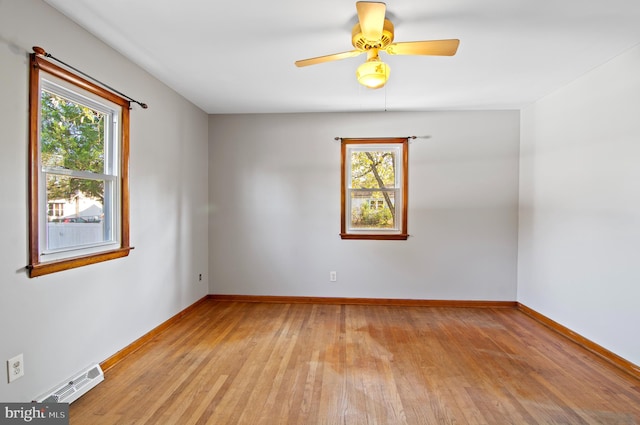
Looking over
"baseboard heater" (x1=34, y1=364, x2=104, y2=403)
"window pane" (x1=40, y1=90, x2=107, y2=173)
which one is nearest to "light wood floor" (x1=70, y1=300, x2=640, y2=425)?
"baseboard heater" (x1=34, y1=364, x2=104, y2=403)

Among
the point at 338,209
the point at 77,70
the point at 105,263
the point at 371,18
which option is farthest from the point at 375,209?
the point at 77,70

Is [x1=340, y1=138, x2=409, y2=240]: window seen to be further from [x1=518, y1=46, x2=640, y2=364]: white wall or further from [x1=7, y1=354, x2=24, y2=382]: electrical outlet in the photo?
[x1=7, y1=354, x2=24, y2=382]: electrical outlet

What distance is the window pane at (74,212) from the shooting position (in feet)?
6.82

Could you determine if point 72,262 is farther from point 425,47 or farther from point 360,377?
point 425,47

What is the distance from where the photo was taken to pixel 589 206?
289 cm

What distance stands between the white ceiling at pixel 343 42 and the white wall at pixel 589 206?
1.10ft

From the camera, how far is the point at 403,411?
6.44 feet

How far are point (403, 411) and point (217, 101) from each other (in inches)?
143

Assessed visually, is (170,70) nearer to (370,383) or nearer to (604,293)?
(370,383)

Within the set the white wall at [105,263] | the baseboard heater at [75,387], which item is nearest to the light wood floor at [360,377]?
the baseboard heater at [75,387]

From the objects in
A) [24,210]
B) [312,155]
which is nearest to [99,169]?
[24,210]

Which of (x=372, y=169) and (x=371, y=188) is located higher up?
(x=372, y=169)

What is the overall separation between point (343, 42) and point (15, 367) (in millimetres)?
2935

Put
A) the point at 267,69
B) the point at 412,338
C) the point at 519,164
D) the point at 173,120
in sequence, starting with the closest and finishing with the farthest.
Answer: the point at 267,69, the point at 412,338, the point at 173,120, the point at 519,164
